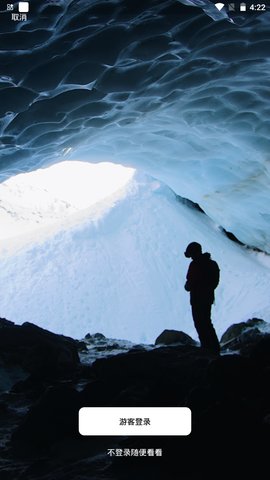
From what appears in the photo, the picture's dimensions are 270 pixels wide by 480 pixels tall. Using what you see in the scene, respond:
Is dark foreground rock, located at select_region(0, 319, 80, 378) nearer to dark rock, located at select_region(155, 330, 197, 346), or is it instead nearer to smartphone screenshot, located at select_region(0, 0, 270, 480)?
smartphone screenshot, located at select_region(0, 0, 270, 480)

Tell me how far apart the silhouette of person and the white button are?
8.15 ft

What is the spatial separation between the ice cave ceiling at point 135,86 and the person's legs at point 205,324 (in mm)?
2264

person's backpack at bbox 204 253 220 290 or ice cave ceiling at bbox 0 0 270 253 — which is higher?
ice cave ceiling at bbox 0 0 270 253

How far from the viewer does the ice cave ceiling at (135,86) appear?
11.1ft

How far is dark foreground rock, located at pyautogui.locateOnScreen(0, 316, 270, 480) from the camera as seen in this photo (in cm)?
230

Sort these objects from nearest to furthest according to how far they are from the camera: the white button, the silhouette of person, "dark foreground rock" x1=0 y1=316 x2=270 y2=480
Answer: "dark foreground rock" x1=0 y1=316 x2=270 y2=480
the white button
the silhouette of person

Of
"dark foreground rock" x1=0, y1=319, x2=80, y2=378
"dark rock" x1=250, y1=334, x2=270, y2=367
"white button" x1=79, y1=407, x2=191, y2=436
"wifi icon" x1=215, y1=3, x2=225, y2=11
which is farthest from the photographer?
"dark foreground rock" x1=0, y1=319, x2=80, y2=378

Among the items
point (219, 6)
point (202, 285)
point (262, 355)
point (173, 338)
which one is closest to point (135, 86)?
point (219, 6)

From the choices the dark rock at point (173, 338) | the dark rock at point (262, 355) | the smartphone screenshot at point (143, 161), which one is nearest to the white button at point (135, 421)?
the smartphone screenshot at point (143, 161)

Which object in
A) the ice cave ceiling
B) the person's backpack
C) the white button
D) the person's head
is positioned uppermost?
the ice cave ceiling

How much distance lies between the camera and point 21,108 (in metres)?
4.75

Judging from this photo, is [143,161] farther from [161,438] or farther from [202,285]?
[161,438]

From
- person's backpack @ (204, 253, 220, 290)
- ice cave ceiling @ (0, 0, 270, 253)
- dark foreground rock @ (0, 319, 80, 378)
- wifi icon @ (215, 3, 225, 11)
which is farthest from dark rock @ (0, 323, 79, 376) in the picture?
wifi icon @ (215, 3, 225, 11)

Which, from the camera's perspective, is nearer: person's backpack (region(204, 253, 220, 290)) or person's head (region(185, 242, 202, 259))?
person's head (region(185, 242, 202, 259))
